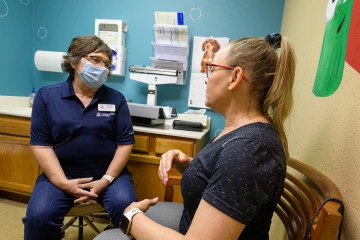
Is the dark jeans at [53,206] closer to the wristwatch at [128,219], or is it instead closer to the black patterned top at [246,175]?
the wristwatch at [128,219]

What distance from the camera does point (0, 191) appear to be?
7.48 feet

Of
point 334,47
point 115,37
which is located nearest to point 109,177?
point 334,47

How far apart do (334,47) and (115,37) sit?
1.95 metres

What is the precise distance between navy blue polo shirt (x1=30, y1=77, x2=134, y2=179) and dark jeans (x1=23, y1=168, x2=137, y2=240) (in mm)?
142

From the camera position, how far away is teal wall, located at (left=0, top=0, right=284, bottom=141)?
7.08 ft

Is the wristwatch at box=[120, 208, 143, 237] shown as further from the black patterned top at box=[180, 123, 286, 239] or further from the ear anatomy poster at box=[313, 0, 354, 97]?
the ear anatomy poster at box=[313, 0, 354, 97]

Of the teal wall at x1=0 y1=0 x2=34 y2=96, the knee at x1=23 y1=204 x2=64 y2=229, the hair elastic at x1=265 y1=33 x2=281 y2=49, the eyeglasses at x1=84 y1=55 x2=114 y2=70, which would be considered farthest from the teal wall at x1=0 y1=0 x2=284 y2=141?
the hair elastic at x1=265 y1=33 x2=281 y2=49

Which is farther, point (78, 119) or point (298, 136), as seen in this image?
point (78, 119)

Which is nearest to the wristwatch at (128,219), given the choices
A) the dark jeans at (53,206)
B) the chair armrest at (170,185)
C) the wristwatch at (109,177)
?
the chair armrest at (170,185)

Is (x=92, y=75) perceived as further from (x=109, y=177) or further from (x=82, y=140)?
(x=109, y=177)

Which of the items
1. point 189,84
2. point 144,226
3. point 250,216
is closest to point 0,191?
point 189,84

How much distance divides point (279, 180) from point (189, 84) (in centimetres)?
170

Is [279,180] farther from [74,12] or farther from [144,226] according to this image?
[74,12]

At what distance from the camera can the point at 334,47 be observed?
755 millimetres
